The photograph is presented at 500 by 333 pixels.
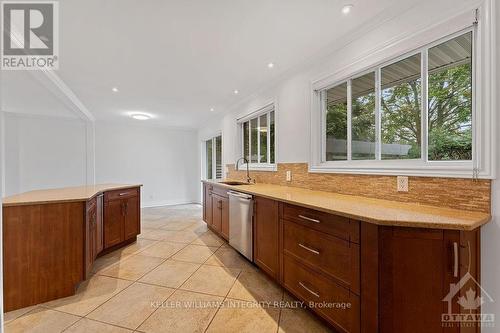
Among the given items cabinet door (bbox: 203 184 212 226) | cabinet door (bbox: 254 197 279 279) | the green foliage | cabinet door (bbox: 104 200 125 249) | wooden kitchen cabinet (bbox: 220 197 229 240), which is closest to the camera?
the green foliage

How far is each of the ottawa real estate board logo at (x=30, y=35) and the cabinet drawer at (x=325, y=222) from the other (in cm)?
235

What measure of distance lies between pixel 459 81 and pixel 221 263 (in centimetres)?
286

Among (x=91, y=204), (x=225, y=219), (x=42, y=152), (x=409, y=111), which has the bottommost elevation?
(x=225, y=219)

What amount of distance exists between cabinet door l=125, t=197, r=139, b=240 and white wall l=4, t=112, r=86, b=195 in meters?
3.40

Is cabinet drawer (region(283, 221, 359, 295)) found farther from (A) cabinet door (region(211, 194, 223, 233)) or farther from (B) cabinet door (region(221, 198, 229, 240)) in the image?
(A) cabinet door (region(211, 194, 223, 233))

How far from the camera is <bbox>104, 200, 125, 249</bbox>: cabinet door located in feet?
10.5

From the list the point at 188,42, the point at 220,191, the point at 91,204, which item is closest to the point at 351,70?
the point at 188,42

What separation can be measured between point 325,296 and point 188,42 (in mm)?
2639

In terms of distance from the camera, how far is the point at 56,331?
1.79 m

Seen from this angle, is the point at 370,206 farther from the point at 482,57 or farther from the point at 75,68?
the point at 75,68

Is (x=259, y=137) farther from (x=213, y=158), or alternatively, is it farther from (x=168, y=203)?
(x=168, y=203)

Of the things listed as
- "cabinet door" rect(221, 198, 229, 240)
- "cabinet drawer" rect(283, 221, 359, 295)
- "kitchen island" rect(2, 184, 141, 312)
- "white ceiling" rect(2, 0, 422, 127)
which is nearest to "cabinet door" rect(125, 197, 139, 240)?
"kitchen island" rect(2, 184, 141, 312)

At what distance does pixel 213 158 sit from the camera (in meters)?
6.87

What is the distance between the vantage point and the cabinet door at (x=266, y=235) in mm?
2365
